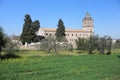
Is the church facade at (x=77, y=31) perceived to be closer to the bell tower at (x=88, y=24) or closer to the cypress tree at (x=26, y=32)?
the bell tower at (x=88, y=24)

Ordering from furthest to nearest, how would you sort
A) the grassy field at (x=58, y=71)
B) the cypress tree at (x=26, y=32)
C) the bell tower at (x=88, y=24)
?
the bell tower at (x=88, y=24), the cypress tree at (x=26, y=32), the grassy field at (x=58, y=71)

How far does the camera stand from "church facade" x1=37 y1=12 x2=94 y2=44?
130 metres

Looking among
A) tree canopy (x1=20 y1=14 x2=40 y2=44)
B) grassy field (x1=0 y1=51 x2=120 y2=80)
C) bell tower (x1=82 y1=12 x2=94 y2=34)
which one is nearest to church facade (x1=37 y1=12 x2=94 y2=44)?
bell tower (x1=82 y1=12 x2=94 y2=34)

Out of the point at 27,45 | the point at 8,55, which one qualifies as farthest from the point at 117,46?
the point at 8,55

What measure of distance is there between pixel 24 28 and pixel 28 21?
284 centimetres

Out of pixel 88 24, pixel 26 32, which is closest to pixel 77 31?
pixel 88 24

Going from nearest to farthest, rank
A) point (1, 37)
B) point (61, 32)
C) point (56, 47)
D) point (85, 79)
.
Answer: point (85, 79) < point (1, 37) < point (56, 47) < point (61, 32)

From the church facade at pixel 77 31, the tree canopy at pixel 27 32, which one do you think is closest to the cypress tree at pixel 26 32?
the tree canopy at pixel 27 32

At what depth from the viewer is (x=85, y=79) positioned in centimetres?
1566

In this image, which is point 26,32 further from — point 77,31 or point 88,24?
point 88,24

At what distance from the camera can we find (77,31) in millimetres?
144000

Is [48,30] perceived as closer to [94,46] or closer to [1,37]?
[94,46]

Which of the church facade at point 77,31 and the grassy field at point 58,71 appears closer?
the grassy field at point 58,71

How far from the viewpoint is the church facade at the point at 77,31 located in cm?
12976
